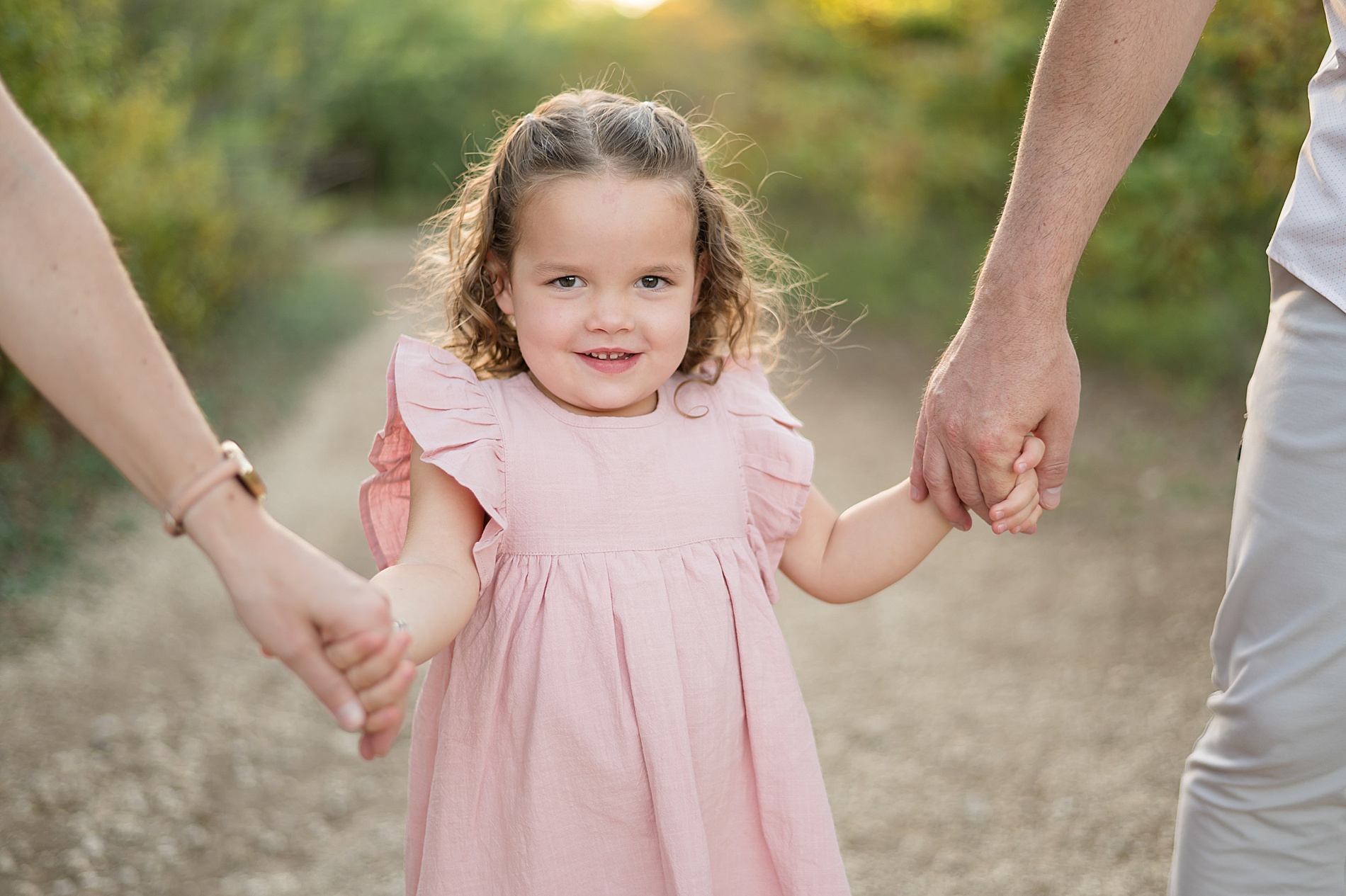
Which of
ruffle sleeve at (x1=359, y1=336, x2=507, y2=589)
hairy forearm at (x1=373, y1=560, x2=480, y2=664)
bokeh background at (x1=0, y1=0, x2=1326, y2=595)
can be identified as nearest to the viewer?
hairy forearm at (x1=373, y1=560, x2=480, y2=664)

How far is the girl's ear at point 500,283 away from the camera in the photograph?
6.29 feet

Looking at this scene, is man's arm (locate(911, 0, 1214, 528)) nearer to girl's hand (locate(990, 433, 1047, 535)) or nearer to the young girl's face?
girl's hand (locate(990, 433, 1047, 535))

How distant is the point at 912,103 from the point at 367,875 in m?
8.14

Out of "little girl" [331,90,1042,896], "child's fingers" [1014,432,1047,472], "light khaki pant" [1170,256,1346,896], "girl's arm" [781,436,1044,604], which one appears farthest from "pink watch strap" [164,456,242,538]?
"light khaki pant" [1170,256,1346,896]

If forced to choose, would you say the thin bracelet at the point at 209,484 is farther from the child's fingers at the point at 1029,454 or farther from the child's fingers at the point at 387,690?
the child's fingers at the point at 1029,454

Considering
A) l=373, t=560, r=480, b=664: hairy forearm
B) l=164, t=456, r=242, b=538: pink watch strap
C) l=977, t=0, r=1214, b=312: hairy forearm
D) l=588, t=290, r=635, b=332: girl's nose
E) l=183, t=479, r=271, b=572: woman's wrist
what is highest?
l=977, t=0, r=1214, b=312: hairy forearm

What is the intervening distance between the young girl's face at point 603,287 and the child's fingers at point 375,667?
0.54 metres

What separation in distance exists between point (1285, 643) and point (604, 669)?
3.18 feet

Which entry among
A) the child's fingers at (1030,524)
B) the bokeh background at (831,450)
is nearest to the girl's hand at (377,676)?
the child's fingers at (1030,524)

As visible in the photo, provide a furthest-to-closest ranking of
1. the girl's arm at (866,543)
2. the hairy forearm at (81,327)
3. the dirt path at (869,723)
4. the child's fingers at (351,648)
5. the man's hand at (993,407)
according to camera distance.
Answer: the dirt path at (869,723), the girl's arm at (866,543), the man's hand at (993,407), the child's fingers at (351,648), the hairy forearm at (81,327)

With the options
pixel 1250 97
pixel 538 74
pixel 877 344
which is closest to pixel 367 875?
pixel 1250 97

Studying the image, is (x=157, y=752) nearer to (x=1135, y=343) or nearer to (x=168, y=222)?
(x=168, y=222)

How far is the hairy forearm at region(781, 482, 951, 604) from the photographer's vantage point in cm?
Result: 196

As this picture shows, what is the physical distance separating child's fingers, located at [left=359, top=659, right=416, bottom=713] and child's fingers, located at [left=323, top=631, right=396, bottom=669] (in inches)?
1.8
